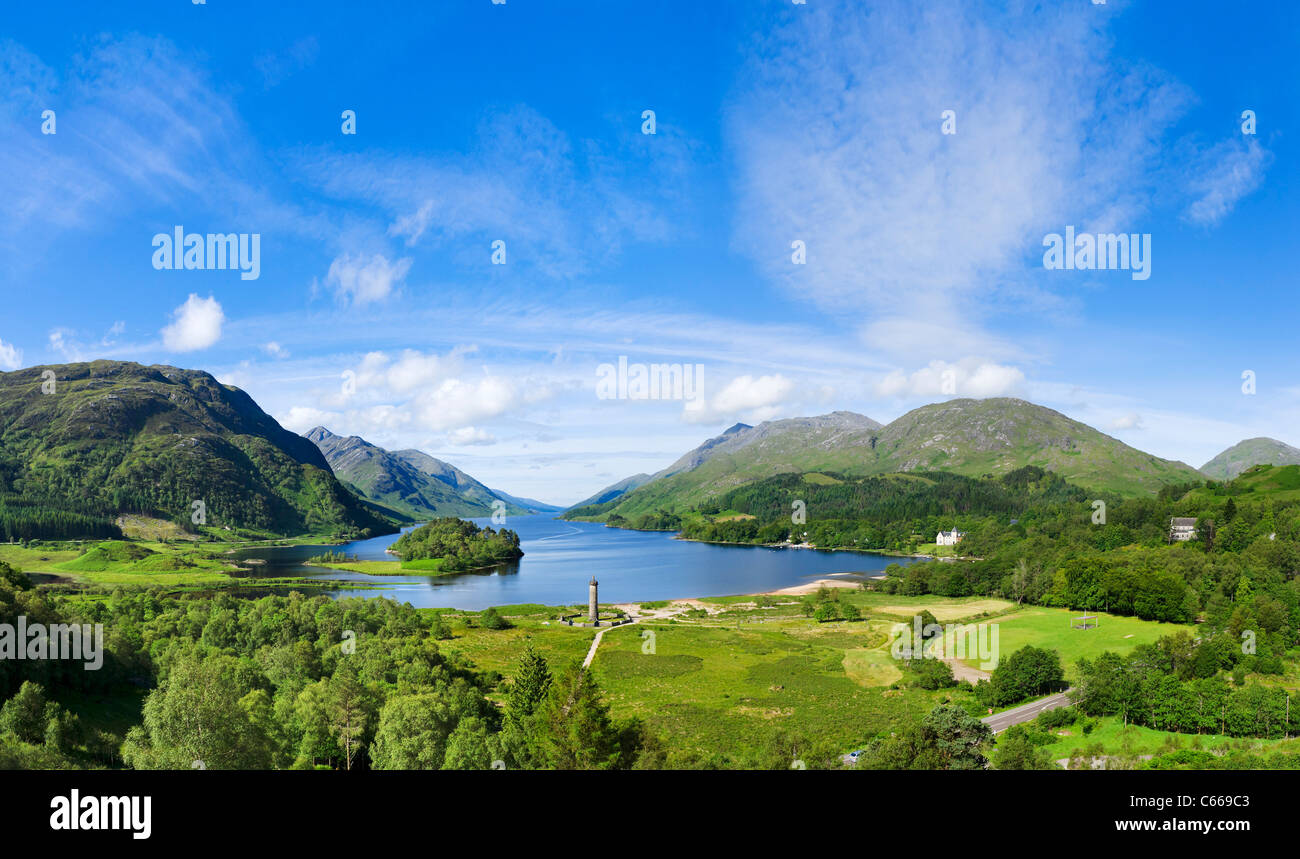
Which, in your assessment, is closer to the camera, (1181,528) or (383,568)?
(1181,528)

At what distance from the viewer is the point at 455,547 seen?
498 ft

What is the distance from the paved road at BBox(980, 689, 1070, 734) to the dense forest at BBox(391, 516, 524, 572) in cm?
12194

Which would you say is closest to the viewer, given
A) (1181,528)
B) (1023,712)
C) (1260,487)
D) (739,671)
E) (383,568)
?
(1023,712)

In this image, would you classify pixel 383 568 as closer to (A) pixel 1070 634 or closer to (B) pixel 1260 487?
(A) pixel 1070 634

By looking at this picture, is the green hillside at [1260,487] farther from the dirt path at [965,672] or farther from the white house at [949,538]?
the dirt path at [965,672]

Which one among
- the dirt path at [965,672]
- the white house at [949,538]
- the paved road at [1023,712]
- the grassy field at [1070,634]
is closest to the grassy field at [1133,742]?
the paved road at [1023,712]

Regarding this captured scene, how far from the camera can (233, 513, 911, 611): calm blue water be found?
4141 inches

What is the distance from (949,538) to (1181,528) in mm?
52832

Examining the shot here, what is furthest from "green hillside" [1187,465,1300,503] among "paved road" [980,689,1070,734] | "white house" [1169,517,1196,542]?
"paved road" [980,689,1070,734]

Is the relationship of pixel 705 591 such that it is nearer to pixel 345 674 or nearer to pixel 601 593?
pixel 601 593

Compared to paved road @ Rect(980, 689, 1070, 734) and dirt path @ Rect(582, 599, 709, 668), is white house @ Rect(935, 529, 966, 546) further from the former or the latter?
paved road @ Rect(980, 689, 1070, 734)

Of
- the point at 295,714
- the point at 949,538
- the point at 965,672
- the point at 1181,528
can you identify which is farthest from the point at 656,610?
the point at 949,538

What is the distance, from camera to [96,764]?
22.1 meters
